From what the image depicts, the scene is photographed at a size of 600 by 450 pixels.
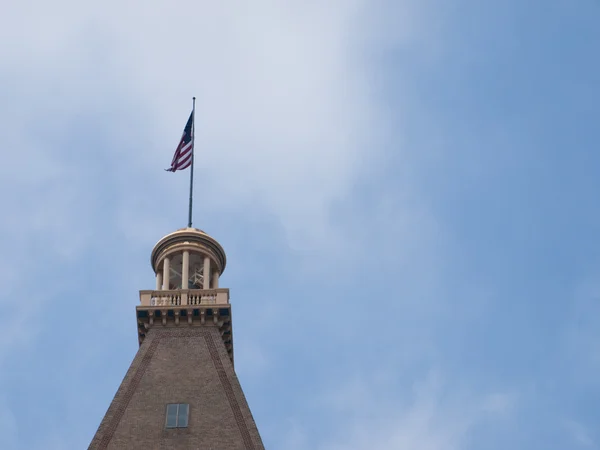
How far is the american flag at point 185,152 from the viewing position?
→ 83.3m

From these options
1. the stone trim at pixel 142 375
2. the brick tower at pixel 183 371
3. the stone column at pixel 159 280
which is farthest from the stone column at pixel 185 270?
the stone trim at pixel 142 375

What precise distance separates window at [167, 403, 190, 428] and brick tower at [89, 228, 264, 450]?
2.0 inches

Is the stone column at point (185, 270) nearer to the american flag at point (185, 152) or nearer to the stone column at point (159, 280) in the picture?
the stone column at point (159, 280)

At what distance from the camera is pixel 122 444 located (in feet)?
204

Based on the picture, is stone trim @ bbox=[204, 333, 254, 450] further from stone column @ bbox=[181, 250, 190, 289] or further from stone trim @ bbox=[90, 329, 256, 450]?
stone column @ bbox=[181, 250, 190, 289]

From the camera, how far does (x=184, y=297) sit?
7281 cm

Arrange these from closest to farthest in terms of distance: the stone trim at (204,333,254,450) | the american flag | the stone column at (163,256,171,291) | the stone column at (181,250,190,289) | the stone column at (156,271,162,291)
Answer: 1. the stone trim at (204,333,254,450)
2. the stone column at (181,250,190,289)
3. the stone column at (163,256,171,291)
4. the stone column at (156,271,162,291)
5. the american flag

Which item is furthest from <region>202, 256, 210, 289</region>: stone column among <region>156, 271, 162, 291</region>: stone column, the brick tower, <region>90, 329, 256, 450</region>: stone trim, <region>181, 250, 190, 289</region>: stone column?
<region>90, 329, 256, 450</region>: stone trim

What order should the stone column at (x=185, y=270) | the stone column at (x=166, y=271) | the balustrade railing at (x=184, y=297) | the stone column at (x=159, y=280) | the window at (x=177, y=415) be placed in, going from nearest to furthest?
1. the window at (x=177, y=415)
2. the balustrade railing at (x=184, y=297)
3. the stone column at (x=185, y=270)
4. the stone column at (x=166, y=271)
5. the stone column at (x=159, y=280)

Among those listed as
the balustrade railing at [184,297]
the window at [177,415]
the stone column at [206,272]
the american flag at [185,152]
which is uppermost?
the american flag at [185,152]

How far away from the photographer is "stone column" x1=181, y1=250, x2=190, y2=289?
75500 mm

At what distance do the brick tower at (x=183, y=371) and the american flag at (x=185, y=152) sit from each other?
5958mm

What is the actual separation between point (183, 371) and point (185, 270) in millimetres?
9904

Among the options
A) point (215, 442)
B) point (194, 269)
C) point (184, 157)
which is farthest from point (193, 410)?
point (184, 157)
